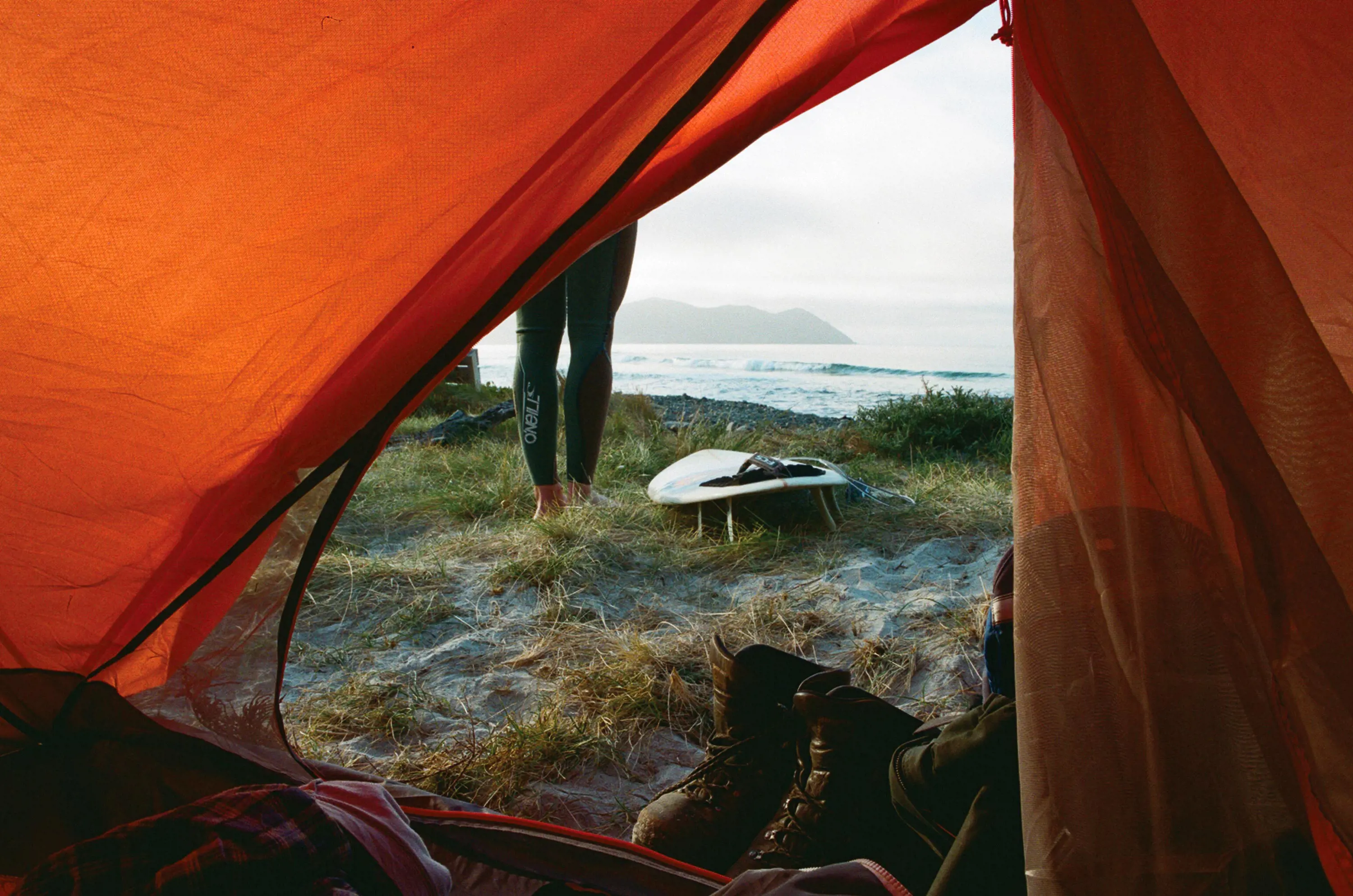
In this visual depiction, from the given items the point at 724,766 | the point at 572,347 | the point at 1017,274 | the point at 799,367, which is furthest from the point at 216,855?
the point at 799,367

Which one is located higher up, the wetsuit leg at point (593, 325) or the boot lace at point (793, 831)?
the wetsuit leg at point (593, 325)

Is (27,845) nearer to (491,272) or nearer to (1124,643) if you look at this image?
(491,272)

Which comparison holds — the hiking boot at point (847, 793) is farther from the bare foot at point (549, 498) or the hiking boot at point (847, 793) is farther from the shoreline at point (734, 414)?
the shoreline at point (734, 414)

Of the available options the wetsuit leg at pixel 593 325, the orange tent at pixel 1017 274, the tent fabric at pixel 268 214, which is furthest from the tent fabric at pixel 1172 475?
the wetsuit leg at pixel 593 325

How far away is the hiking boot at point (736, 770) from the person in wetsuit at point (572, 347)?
1.43 metres

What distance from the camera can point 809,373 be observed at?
12.9m

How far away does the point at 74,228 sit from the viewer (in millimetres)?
726

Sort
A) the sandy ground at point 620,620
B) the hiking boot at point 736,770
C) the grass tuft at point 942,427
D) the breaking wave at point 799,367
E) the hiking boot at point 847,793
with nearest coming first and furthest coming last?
the hiking boot at point 847,793
the hiking boot at point 736,770
the sandy ground at point 620,620
the grass tuft at point 942,427
the breaking wave at point 799,367

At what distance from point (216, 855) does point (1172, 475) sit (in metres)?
0.83

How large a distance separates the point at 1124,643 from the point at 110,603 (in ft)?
3.47

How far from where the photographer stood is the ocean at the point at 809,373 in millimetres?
→ 8297

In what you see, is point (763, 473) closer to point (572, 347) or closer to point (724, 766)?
point (572, 347)

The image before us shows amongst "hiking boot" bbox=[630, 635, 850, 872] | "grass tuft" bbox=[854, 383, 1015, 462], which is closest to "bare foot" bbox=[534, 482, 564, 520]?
"hiking boot" bbox=[630, 635, 850, 872]

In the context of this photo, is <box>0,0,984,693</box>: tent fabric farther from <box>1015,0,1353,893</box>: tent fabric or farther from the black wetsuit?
the black wetsuit
